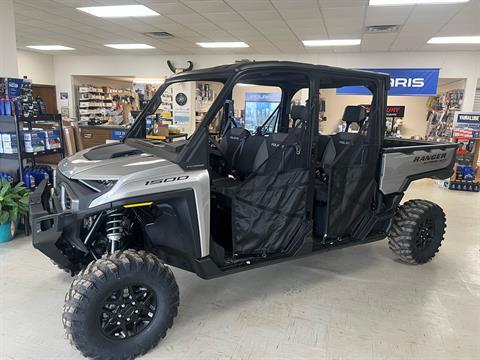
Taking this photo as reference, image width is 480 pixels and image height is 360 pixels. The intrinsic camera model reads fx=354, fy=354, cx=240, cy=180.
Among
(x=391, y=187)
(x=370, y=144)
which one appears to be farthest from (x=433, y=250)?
(x=370, y=144)

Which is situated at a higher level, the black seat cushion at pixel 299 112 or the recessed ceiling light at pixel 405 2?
the recessed ceiling light at pixel 405 2

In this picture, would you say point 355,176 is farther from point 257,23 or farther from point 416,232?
point 257,23

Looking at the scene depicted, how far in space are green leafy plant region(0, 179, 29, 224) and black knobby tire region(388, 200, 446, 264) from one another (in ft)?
13.1

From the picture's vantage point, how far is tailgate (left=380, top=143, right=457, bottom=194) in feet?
10.9

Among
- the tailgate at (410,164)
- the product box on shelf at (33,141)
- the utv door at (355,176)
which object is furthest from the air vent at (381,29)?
the product box on shelf at (33,141)

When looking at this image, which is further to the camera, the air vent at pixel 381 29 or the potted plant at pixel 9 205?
the air vent at pixel 381 29

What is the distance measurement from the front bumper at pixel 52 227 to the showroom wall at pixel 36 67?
10821 mm

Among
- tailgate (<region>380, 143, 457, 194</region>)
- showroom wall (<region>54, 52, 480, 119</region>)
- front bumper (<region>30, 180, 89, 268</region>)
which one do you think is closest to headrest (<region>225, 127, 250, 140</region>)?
tailgate (<region>380, 143, 457, 194</region>)

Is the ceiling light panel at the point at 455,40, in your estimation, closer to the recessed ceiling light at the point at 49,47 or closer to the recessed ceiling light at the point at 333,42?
the recessed ceiling light at the point at 333,42

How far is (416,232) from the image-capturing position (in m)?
3.55

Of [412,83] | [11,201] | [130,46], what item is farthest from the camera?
[130,46]

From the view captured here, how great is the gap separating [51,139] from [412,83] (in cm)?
851

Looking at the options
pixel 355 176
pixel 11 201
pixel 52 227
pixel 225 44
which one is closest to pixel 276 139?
pixel 355 176

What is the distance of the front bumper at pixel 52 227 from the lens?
6.96 feet
